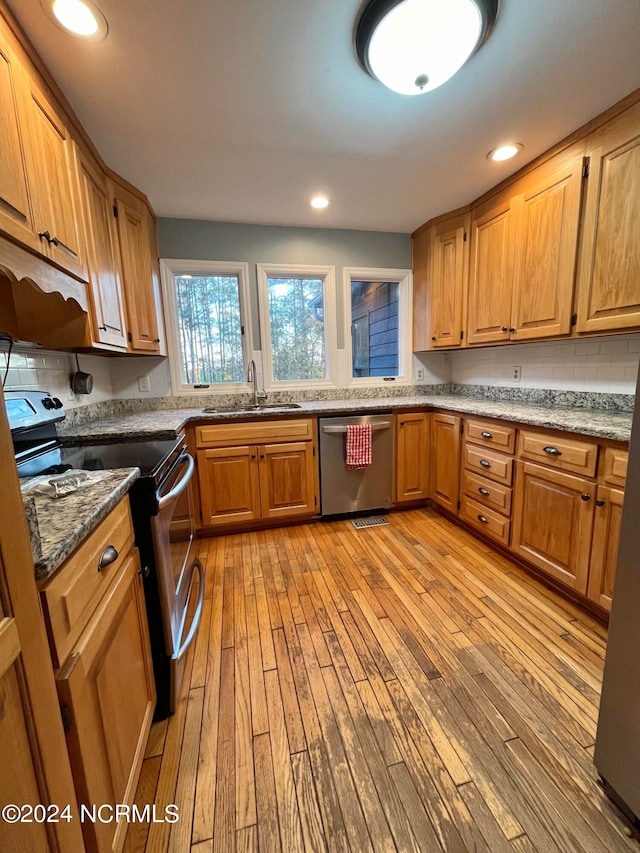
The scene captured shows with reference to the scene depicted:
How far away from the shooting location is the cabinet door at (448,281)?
2713 mm

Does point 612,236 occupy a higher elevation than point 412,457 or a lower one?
higher

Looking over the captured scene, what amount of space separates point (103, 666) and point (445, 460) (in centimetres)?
244

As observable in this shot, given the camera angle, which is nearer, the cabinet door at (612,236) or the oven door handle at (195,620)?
the oven door handle at (195,620)

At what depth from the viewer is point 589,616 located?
5.53ft

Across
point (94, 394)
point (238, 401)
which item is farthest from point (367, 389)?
point (94, 394)

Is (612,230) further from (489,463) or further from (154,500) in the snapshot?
(154,500)

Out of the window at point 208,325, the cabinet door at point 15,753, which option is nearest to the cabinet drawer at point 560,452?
the cabinet door at point 15,753

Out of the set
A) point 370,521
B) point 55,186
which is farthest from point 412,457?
point 55,186

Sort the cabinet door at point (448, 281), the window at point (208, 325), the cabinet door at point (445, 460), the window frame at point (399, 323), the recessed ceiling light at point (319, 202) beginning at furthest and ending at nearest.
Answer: the window frame at point (399, 323), the window at point (208, 325), the cabinet door at point (448, 281), the cabinet door at point (445, 460), the recessed ceiling light at point (319, 202)

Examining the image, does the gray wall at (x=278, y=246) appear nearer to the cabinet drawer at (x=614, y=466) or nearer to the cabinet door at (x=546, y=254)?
the cabinet door at (x=546, y=254)

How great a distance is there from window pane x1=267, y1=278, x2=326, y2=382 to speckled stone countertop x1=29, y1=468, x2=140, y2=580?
213cm

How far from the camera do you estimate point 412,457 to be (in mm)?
2885

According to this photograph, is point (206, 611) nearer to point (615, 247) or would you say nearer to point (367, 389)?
point (367, 389)

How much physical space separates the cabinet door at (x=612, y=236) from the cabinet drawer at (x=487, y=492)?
102 cm
